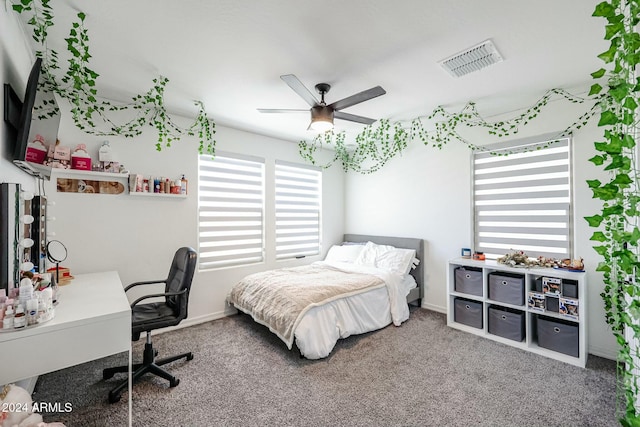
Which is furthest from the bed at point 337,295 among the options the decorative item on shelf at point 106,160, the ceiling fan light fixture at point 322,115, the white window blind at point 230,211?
the decorative item on shelf at point 106,160

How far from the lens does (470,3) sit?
170 centimetres

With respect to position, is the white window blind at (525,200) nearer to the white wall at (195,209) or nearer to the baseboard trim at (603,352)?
the white wall at (195,209)

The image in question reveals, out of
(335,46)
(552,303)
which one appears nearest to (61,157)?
(335,46)

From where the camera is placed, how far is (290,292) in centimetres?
303

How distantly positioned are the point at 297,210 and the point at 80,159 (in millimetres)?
2807

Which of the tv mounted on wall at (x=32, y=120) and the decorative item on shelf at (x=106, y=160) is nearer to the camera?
the tv mounted on wall at (x=32, y=120)

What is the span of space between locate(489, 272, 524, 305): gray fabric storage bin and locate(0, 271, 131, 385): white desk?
335 centimetres

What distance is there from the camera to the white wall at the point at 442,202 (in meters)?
2.83

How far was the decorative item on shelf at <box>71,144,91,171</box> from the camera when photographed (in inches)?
111

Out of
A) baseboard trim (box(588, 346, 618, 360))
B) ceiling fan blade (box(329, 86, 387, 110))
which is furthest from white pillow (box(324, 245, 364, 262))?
baseboard trim (box(588, 346, 618, 360))

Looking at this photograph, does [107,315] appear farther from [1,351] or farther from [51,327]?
[1,351]

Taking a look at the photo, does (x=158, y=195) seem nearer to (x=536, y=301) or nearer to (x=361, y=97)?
(x=361, y=97)

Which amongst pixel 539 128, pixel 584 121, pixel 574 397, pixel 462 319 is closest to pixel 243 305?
pixel 462 319

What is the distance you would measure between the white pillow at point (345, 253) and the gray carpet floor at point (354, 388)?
166cm
